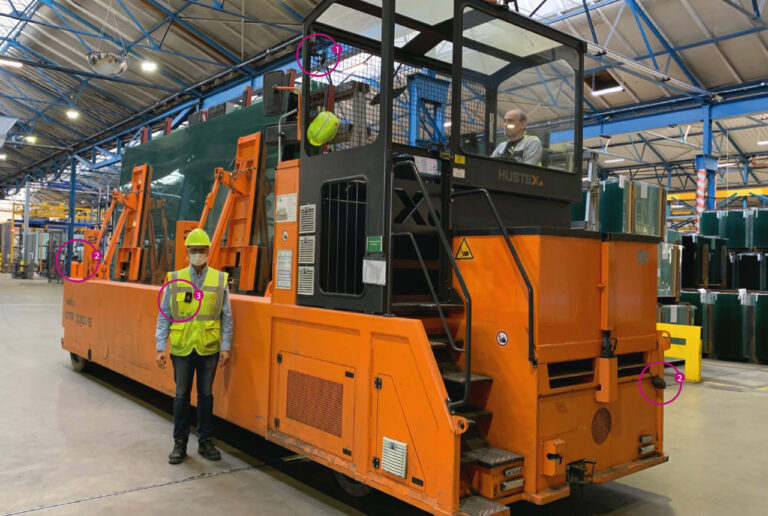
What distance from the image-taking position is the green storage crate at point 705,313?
1141 cm

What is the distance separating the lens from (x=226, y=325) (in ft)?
15.7

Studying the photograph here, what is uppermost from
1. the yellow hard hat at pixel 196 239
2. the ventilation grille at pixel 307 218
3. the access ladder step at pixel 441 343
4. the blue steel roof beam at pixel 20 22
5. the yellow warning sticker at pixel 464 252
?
the blue steel roof beam at pixel 20 22

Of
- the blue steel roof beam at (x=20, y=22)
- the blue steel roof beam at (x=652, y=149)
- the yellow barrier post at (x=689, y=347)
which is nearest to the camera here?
the yellow barrier post at (x=689, y=347)

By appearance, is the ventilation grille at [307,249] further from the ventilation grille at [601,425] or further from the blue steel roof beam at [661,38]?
the blue steel roof beam at [661,38]

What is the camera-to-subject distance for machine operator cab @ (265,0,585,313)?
3678 mm

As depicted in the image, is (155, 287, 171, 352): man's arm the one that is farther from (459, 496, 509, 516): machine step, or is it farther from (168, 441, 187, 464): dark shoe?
(459, 496, 509, 516): machine step

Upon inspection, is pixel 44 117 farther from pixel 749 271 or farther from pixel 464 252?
pixel 464 252

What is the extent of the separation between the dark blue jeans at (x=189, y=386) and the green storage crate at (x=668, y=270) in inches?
304

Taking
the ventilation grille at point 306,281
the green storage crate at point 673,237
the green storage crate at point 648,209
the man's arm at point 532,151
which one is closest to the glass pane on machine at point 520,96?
the man's arm at point 532,151

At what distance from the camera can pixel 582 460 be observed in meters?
3.44

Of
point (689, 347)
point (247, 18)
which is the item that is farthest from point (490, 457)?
point (247, 18)

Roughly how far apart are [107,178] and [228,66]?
76.3 ft

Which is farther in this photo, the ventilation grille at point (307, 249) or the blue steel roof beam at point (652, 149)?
the blue steel roof beam at point (652, 149)

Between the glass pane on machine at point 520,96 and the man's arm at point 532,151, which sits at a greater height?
the glass pane on machine at point 520,96
